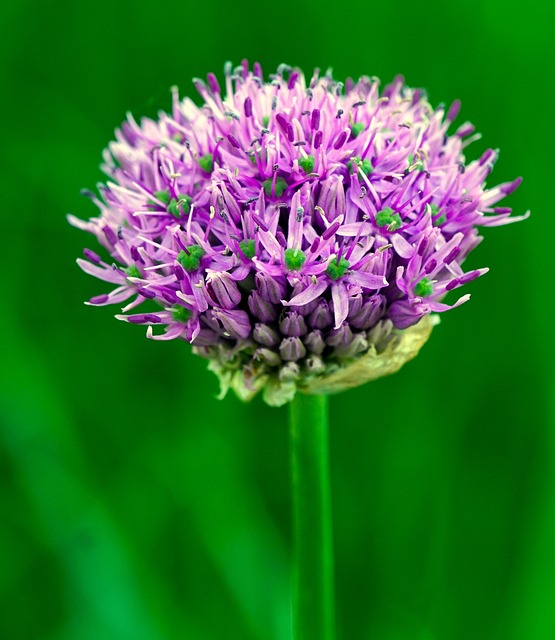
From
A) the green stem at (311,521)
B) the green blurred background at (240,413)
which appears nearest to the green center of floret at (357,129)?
the green stem at (311,521)

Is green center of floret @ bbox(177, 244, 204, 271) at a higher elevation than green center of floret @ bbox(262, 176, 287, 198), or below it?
below

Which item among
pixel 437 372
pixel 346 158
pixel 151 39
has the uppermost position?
pixel 151 39

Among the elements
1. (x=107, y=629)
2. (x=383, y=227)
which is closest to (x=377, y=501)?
(x=107, y=629)

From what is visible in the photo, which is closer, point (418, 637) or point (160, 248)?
point (160, 248)

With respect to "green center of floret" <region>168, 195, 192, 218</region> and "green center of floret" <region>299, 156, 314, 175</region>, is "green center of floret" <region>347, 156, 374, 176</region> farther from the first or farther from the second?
"green center of floret" <region>168, 195, 192, 218</region>

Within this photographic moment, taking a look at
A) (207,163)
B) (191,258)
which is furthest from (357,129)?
(191,258)

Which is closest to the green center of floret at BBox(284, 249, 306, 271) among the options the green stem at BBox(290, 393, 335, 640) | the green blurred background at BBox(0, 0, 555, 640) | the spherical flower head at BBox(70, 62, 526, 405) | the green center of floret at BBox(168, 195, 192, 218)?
the spherical flower head at BBox(70, 62, 526, 405)

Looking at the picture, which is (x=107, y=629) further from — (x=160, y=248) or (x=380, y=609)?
(x=160, y=248)
